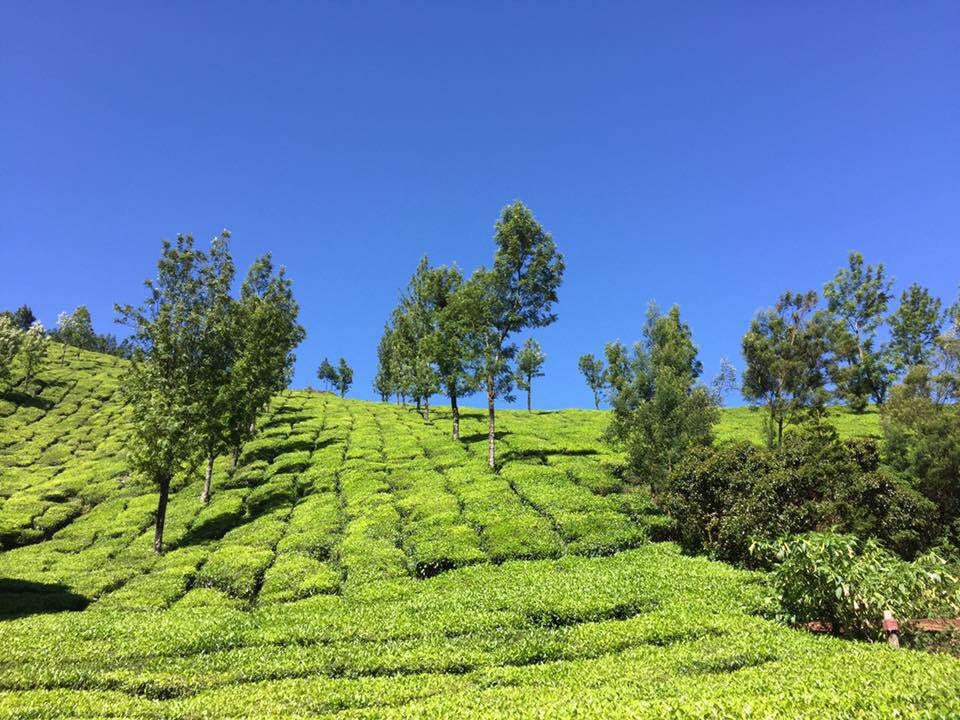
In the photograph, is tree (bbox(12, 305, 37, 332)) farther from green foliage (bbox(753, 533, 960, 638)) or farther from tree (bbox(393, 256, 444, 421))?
green foliage (bbox(753, 533, 960, 638))

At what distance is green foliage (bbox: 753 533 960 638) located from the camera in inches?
682

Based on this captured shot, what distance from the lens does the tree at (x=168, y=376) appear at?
33.5 metres

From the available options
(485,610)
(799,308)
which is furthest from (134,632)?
(799,308)

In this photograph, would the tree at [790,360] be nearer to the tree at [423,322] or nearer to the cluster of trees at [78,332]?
the tree at [423,322]

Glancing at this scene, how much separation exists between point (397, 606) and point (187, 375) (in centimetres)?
2320

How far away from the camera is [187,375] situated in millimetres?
37125

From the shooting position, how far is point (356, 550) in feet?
98.2

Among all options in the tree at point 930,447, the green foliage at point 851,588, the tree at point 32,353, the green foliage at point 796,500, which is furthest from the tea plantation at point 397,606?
the tree at point 32,353

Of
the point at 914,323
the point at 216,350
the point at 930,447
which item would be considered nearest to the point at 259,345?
the point at 216,350

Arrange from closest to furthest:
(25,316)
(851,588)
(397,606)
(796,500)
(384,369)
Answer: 1. (851,588)
2. (397,606)
3. (796,500)
4. (384,369)
5. (25,316)

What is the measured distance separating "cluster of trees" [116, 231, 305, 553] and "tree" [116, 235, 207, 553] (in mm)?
53

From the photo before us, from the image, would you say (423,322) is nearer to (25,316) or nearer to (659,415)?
(659,415)

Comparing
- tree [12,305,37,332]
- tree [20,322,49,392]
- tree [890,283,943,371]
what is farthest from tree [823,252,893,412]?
tree [12,305,37,332]

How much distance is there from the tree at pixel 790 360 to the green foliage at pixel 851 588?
2911cm
